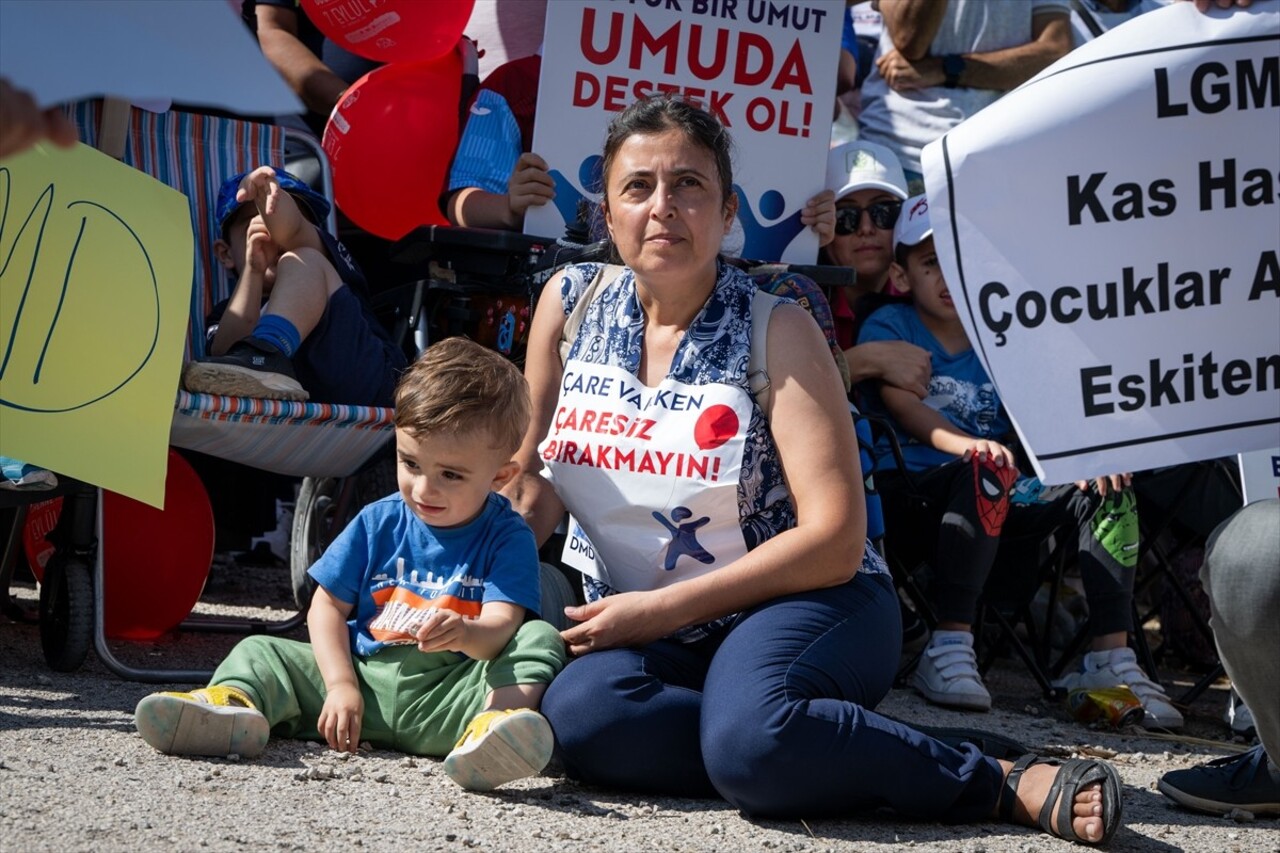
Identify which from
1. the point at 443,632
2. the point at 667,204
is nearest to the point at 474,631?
the point at 443,632

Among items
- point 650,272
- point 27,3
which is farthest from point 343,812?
point 27,3

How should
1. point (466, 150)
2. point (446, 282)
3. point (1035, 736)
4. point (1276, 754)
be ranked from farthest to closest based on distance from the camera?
point (466, 150) < point (446, 282) < point (1035, 736) < point (1276, 754)

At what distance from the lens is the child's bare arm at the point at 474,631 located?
Answer: 2.84 m

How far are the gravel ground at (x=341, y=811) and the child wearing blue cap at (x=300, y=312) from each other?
946 mm

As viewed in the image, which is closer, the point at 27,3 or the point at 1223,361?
the point at 27,3

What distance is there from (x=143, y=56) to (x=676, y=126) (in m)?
1.74

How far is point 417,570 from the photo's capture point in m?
3.04

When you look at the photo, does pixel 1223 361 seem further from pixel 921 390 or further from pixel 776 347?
pixel 921 390

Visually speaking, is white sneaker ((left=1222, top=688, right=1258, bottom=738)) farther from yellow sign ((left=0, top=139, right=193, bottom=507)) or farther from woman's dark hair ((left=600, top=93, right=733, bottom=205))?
yellow sign ((left=0, top=139, right=193, bottom=507))

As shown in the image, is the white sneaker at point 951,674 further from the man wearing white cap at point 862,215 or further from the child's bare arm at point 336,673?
the child's bare arm at point 336,673

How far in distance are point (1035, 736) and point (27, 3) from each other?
9.52 ft

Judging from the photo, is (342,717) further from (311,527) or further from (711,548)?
(311,527)

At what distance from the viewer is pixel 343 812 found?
2545 mm

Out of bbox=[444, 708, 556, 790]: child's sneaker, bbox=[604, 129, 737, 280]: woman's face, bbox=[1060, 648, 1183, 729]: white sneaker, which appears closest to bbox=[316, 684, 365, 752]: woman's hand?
bbox=[444, 708, 556, 790]: child's sneaker
